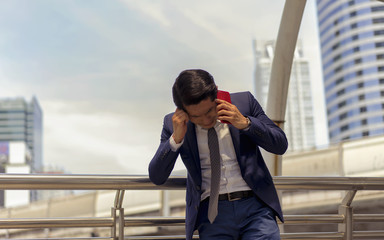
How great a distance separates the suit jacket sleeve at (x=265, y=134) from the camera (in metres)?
3.22

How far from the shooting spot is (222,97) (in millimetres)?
3262

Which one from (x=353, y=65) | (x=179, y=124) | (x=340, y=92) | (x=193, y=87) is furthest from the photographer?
(x=340, y=92)

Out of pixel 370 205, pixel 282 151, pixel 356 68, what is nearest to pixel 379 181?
pixel 282 151

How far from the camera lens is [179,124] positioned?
3.22m

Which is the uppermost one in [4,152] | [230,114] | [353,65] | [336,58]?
[336,58]

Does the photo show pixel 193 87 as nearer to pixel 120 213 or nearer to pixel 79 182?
pixel 79 182

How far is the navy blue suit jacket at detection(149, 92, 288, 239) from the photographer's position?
3.29m

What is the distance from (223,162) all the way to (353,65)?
6523 inches

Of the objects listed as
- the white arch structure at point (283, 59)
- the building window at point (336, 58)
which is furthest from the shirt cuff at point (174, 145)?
the building window at point (336, 58)

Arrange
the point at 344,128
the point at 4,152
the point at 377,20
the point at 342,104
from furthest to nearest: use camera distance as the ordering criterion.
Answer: the point at 342,104 < the point at 344,128 < the point at 377,20 < the point at 4,152

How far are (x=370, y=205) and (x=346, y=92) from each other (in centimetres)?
14633

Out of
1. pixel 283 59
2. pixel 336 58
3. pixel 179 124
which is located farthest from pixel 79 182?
pixel 336 58

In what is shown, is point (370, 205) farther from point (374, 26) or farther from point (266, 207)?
point (374, 26)

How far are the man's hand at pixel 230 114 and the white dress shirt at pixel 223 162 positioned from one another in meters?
0.18
